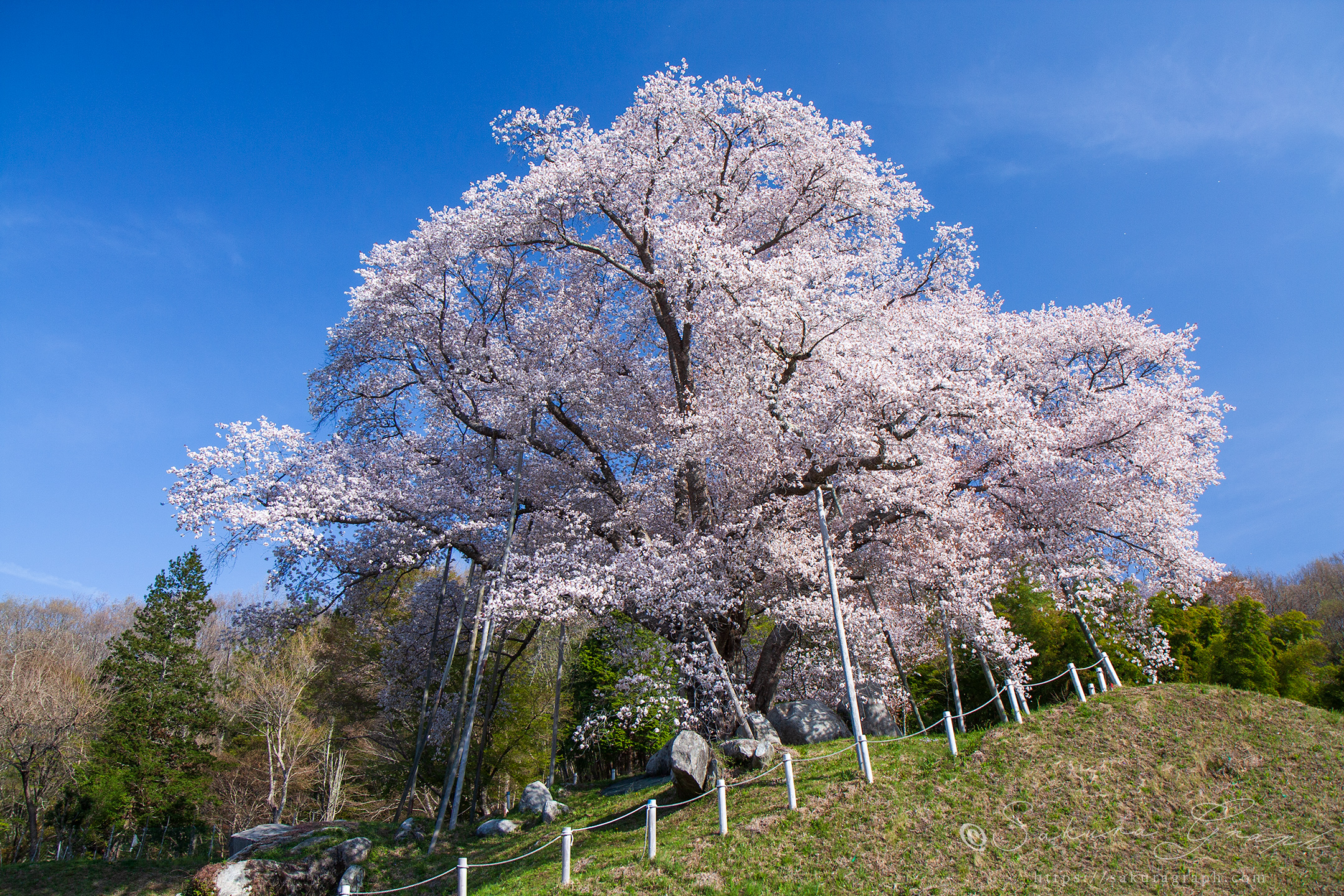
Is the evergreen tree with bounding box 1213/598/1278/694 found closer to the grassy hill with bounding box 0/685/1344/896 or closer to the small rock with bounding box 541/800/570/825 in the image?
the grassy hill with bounding box 0/685/1344/896

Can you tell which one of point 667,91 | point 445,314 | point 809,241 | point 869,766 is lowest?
point 869,766

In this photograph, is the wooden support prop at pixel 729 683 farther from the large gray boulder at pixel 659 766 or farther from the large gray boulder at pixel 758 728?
the large gray boulder at pixel 659 766

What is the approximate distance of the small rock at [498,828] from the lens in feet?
52.0

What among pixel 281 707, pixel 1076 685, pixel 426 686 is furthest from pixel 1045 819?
pixel 281 707

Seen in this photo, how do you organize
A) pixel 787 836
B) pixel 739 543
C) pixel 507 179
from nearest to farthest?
pixel 787 836
pixel 739 543
pixel 507 179

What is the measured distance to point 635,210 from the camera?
19109 millimetres

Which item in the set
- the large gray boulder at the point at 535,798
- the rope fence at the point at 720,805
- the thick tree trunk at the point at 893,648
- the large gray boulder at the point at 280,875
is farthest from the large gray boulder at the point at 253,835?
the thick tree trunk at the point at 893,648

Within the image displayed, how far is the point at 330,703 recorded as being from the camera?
102 feet

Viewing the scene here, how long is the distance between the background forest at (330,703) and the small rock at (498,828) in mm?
2516

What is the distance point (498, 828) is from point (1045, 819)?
11716 mm

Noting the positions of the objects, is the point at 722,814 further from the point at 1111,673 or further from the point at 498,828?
the point at 1111,673

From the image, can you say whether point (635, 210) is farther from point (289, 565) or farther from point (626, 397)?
point (289, 565)

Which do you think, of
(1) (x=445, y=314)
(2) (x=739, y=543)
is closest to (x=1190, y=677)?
(2) (x=739, y=543)

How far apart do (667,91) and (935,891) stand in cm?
1871
